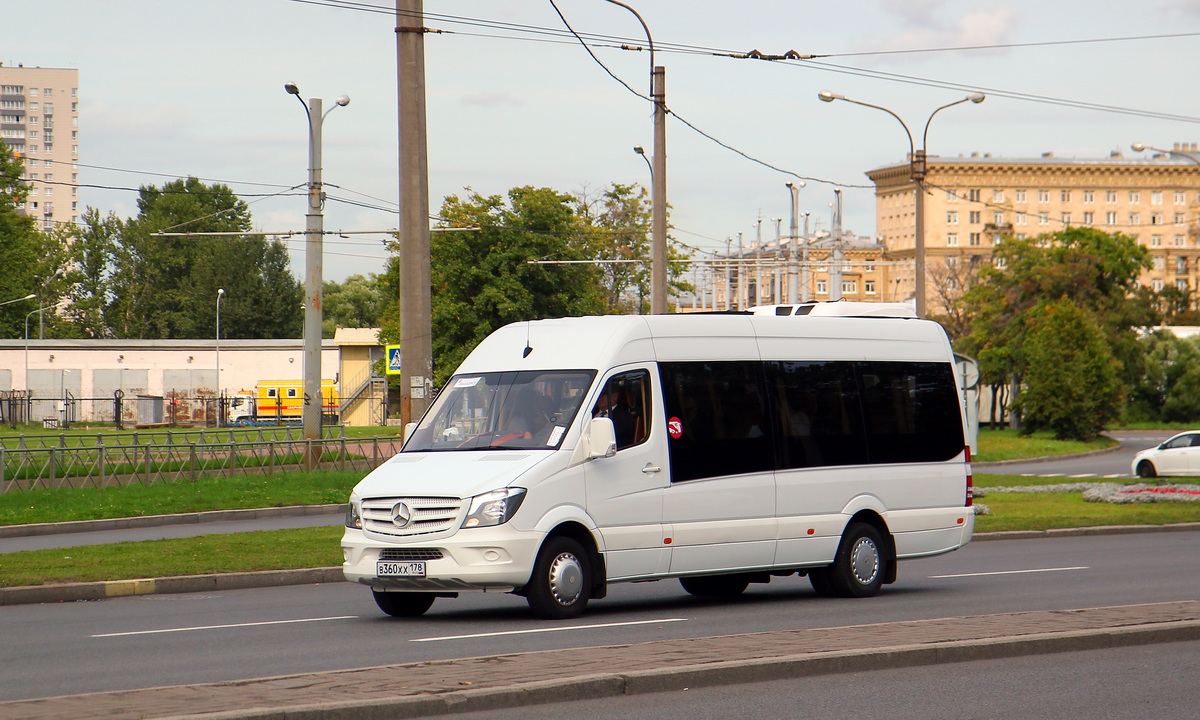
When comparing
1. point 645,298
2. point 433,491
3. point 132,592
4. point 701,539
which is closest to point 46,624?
point 132,592

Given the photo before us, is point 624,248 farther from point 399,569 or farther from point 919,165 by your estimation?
point 399,569

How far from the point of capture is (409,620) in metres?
12.0

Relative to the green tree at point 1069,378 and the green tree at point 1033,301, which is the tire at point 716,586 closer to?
the green tree at point 1069,378

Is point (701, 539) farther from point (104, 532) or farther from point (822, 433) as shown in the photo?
point (104, 532)

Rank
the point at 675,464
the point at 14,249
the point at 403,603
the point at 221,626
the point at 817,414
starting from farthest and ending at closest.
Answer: the point at 14,249 → the point at 817,414 → the point at 675,464 → the point at 403,603 → the point at 221,626

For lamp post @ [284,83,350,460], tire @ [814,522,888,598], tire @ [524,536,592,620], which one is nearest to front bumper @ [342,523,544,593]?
tire @ [524,536,592,620]

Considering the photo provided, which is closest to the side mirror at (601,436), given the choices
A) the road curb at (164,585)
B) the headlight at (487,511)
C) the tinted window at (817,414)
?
the headlight at (487,511)

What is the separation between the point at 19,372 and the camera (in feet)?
260

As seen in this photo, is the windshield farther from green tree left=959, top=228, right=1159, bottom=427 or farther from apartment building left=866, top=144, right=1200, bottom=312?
apartment building left=866, top=144, right=1200, bottom=312

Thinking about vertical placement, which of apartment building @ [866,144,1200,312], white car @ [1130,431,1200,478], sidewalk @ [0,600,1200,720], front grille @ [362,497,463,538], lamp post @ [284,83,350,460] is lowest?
white car @ [1130,431,1200,478]

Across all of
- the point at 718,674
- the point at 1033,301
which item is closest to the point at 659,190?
the point at 718,674

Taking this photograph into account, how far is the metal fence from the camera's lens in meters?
28.0

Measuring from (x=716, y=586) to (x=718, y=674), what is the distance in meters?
5.62

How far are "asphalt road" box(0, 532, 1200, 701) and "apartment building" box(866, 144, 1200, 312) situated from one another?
134302mm
